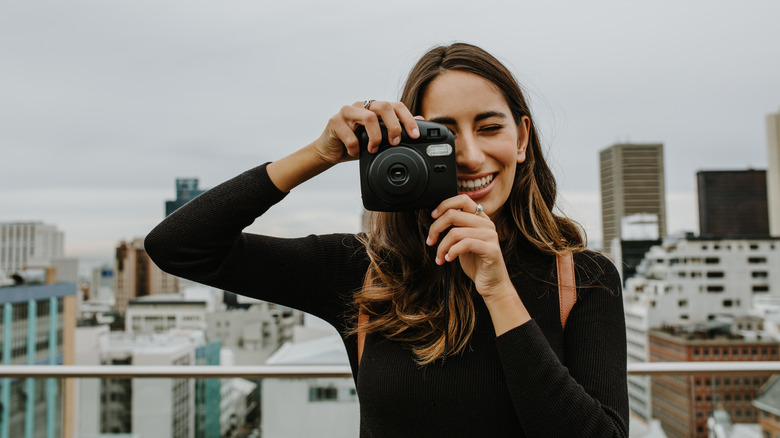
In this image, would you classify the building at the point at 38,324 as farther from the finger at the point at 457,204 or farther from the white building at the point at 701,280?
the white building at the point at 701,280

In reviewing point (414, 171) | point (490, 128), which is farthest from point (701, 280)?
point (414, 171)

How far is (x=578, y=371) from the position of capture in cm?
61

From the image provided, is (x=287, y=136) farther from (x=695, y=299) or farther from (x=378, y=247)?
(x=695, y=299)

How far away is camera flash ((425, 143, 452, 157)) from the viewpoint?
611mm

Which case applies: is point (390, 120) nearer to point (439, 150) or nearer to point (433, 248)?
point (439, 150)

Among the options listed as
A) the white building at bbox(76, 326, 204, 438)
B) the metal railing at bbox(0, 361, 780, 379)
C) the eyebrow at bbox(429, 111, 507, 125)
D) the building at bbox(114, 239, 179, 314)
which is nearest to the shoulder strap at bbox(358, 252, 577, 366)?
the eyebrow at bbox(429, 111, 507, 125)

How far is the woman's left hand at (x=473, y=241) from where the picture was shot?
1.89 feet

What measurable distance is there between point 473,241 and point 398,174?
13 cm

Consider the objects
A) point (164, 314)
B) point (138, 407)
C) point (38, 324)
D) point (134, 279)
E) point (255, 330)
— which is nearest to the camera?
point (138, 407)

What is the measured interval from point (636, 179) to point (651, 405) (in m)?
16.1

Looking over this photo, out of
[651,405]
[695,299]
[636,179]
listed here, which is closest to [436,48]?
[651,405]

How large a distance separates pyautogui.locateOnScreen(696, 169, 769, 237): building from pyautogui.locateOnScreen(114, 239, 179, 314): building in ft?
59.2

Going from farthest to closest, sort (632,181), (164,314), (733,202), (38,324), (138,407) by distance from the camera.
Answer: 1. (733,202)
2. (632,181)
3. (38,324)
4. (164,314)
5. (138,407)

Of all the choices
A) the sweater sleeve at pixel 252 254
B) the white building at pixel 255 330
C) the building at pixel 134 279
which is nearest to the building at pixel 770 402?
the sweater sleeve at pixel 252 254
